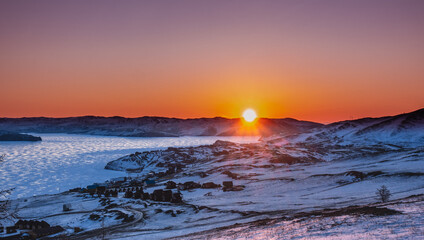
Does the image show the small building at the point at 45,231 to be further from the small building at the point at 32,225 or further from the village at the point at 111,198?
the small building at the point at 32,225

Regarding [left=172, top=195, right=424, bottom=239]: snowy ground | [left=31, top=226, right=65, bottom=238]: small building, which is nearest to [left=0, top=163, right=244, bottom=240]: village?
[left=31, top=226, right=65, bottom=238]: small building

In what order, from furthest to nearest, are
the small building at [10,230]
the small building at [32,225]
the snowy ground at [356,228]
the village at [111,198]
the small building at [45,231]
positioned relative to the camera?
the small building at [10,230], the small building at [32,225], the village at [111,198], the small building at [45,231], the snowy ground at [356,228]

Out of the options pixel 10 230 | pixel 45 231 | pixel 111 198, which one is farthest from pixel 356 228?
pixel 111 198

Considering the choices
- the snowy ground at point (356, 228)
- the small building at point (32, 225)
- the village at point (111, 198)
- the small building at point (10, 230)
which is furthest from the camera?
the small building at point (10, 230)

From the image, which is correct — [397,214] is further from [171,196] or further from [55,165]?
[55,165]

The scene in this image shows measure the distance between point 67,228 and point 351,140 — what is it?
7331 inches

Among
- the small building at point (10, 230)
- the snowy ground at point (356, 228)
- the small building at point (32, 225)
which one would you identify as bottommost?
the small building at point (10, 230)

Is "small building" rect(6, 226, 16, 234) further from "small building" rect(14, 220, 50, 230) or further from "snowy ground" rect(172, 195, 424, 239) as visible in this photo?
"snowy ground" rect(172, 195, 424, 239)

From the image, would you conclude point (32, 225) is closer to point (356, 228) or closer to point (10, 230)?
point (10, 230)

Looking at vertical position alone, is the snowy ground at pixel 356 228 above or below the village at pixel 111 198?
above

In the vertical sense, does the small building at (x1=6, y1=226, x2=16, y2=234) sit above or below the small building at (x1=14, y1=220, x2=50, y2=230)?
below

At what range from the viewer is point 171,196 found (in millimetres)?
57344

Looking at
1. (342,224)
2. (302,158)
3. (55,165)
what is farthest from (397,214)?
(55,165)

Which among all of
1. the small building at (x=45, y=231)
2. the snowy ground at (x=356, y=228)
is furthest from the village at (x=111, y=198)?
the snowy ground at (x=356, y=228)
